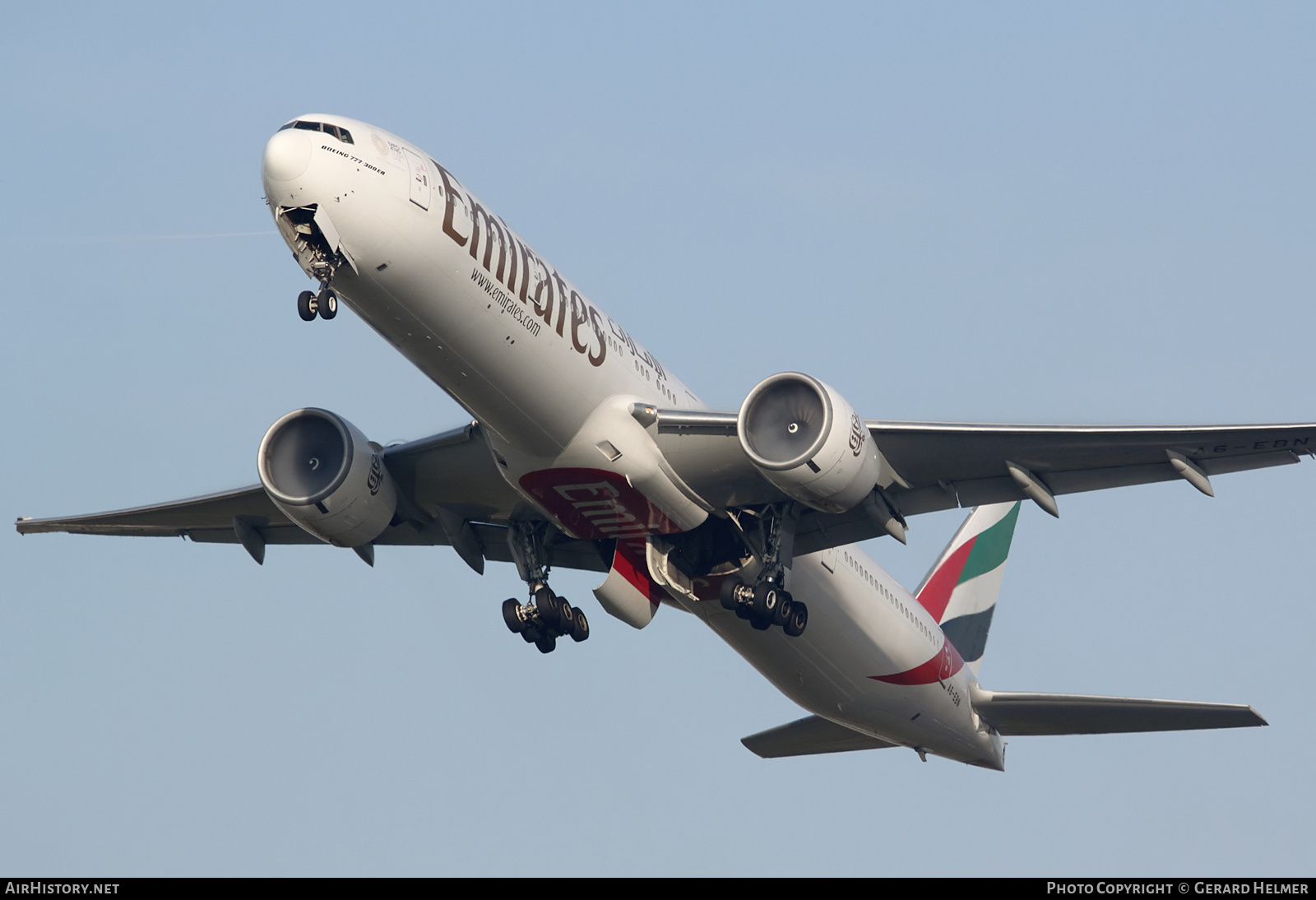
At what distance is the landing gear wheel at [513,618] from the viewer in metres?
29.2

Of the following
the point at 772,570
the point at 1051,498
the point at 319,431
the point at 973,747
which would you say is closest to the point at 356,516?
the point at 319,431

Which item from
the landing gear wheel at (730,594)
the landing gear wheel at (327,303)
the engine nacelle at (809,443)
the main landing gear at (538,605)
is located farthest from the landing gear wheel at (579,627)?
the landing gear wheel at (327,303)

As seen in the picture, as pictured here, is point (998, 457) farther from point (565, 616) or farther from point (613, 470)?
point (565, 616)

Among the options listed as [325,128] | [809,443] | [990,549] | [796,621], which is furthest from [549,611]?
[990,549]

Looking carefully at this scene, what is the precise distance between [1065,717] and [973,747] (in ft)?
7.22

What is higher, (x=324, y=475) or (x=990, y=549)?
(x=990, y=549)

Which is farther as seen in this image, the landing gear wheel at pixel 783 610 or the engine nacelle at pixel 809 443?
the landing gear wheel at pixel 783 610

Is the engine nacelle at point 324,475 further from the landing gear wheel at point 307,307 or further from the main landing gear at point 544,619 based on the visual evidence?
the landing gear wheel at point 307,307

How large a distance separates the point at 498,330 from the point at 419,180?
8.20 ft

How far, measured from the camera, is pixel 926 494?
1061 inches

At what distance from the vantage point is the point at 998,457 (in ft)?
85.0

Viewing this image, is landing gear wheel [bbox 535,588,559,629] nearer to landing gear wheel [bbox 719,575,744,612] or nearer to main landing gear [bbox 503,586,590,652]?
main landing gear [bbox 503,586,590,652]

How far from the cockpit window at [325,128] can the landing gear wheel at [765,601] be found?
402 inches

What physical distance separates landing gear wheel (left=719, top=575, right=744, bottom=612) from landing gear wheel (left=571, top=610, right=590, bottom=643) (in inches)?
117
